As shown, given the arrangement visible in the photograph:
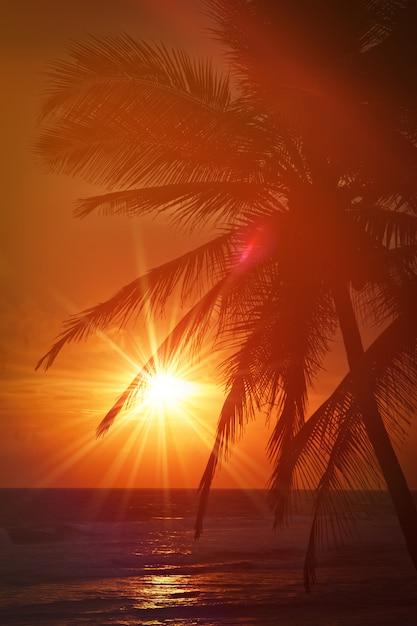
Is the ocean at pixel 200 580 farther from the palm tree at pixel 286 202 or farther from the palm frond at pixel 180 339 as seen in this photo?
the palm frond at pixel 180 339

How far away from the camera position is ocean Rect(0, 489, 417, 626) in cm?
1312

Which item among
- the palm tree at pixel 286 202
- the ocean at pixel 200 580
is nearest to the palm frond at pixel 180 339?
the palm tree at pixel 286 202

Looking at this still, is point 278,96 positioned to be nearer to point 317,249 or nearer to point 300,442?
point 317,249

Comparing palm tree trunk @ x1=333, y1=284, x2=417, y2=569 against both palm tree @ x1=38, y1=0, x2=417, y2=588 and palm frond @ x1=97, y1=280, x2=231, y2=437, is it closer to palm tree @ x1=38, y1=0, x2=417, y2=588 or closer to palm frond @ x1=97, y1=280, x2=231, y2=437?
palm tree @ x1=38, y1=0, x2=417, y2=588

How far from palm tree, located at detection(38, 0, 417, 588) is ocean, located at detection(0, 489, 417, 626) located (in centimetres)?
119

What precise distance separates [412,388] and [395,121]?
2.53 m

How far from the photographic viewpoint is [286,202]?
7.10 metres

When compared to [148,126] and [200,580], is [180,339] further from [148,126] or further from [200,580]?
[200,580]

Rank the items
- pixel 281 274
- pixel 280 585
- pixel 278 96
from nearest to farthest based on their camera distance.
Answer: pixel 278 96 < pixel 281 274 < pixel 280 585

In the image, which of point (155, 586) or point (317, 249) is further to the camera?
point (155, 586)

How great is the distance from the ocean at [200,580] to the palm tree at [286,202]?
1.19 meters

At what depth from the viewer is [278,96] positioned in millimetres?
6242

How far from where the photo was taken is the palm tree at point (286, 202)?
5848 millimetres

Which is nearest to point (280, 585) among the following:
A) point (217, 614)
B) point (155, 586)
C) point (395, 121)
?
point (155, 586)
